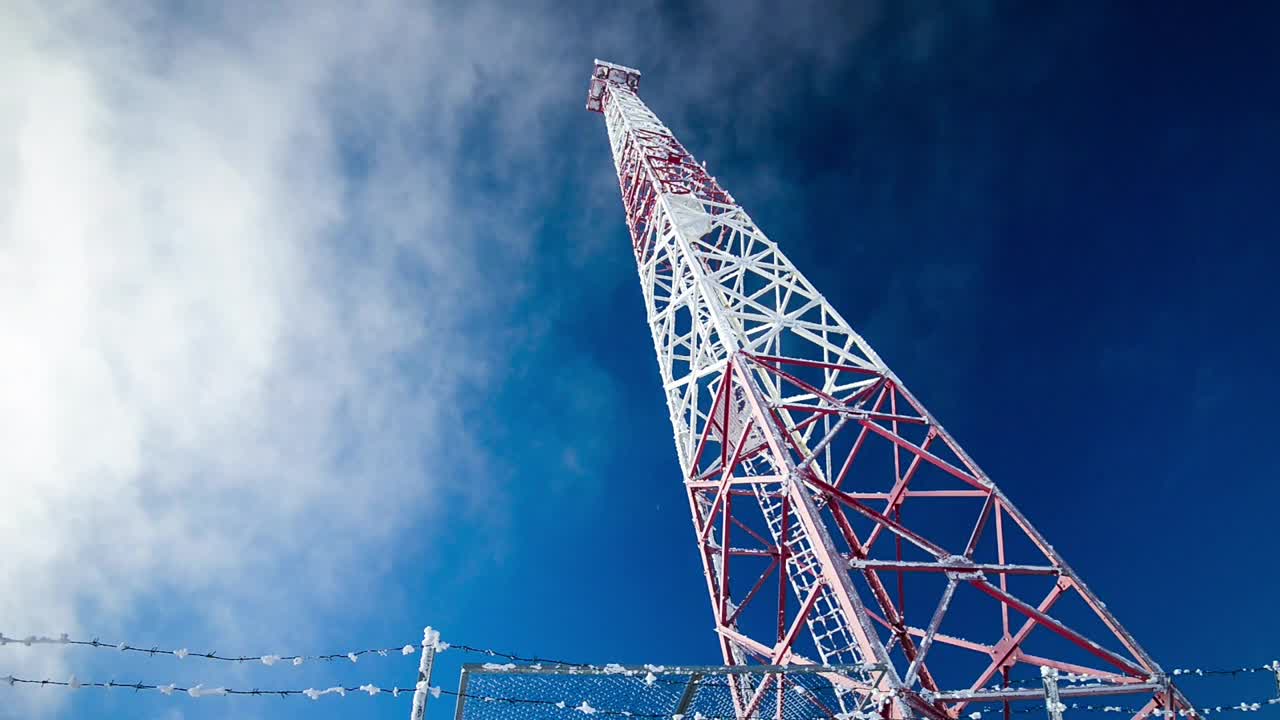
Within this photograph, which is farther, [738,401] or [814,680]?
[738,401]

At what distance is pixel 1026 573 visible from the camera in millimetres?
9578

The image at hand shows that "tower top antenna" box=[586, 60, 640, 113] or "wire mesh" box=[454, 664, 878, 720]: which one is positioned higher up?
"tower top antenna" box=[586, 60, 640, 113]

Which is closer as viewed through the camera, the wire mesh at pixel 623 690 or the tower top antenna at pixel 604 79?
the wire mesh at pixel 623 690

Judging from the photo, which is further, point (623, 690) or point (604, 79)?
point (604, 79)

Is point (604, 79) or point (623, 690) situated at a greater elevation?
point (604, 79)

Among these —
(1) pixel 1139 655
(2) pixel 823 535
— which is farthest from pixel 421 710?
(1) pixel 1139 655

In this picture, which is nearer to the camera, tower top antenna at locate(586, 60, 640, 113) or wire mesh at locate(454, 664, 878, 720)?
wire mesh at locate(454, 664, 878, 720)

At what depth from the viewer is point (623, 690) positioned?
7480mm

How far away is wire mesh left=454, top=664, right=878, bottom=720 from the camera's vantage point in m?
6.65

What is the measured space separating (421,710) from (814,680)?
5.61m

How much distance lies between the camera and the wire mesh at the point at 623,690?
6.65 m

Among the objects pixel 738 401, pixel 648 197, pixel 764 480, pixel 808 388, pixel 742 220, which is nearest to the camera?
pixel 764 480

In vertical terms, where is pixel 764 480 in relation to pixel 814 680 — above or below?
above

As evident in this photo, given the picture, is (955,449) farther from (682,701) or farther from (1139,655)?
(682,701)
